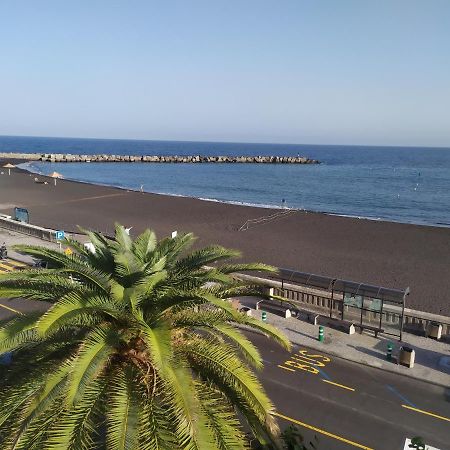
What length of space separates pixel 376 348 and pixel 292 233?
23842mm

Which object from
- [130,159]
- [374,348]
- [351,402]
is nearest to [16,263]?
[374,348]

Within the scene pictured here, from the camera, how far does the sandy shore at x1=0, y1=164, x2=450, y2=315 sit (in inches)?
1072

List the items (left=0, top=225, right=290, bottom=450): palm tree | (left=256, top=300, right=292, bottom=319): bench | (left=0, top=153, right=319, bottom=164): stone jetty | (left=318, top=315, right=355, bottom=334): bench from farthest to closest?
(left=0, top=153, right=319, bottom=164): stone jetty, (left=256, top=300, right=292, bottom=319): bench, (left=318, top=315, right=355, bottom=334): bench, (left=0, top=225, right=290, bottom=450): palm tree

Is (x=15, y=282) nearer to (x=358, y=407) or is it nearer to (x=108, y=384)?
(x=108, y=384)

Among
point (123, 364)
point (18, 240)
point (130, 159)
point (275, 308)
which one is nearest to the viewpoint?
point (123, 364)

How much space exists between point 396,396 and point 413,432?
1.67m

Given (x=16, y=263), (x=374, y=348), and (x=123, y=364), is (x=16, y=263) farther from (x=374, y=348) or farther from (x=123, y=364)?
(x=123, y=364)

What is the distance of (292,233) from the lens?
3912 centimetres

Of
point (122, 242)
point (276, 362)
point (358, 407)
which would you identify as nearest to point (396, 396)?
point (358, 407)

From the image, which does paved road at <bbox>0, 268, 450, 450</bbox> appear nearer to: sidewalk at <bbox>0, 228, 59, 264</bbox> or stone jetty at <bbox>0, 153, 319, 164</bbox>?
sidewalk at <bbox>0, 228, 59, 264</bbox>

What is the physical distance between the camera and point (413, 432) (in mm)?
10906

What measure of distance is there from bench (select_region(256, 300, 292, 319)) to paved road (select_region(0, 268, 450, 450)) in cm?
308

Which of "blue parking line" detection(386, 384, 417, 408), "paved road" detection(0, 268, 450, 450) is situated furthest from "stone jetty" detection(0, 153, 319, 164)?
"blue parking line" detection(386, 384, 417, 408)

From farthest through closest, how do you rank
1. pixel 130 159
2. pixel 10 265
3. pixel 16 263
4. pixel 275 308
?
1. pixel 130 159
2. pixel 16 263
3. pixel 10 265
4. pixel 275 308
